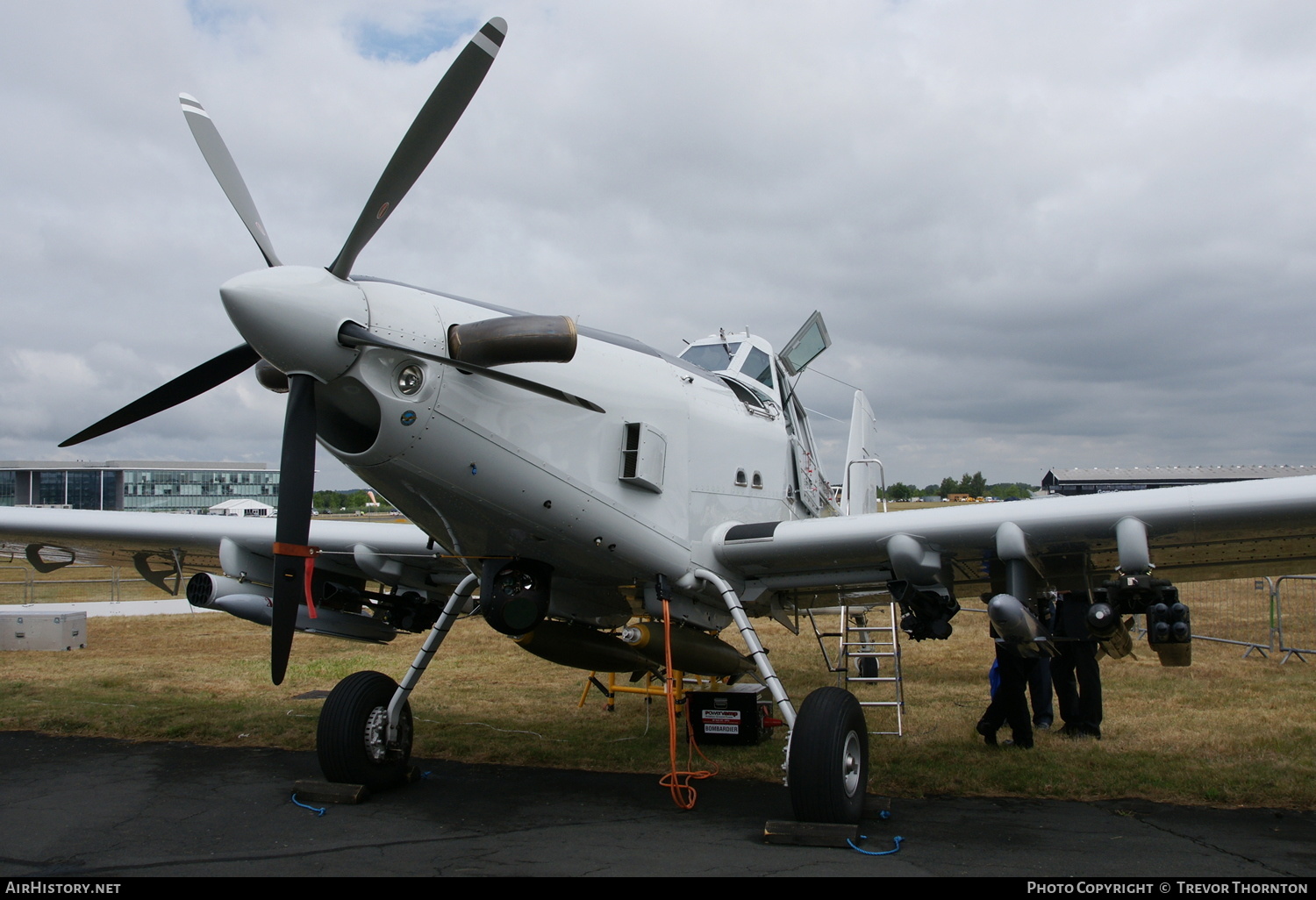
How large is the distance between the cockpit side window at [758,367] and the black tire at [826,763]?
139 inches

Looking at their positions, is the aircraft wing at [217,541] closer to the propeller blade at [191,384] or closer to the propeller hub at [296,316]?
the propeller blade at [191,384]

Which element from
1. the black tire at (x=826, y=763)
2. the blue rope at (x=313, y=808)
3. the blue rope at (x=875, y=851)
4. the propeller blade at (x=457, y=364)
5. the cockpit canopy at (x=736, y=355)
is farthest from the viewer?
the cockpit canopy at (x=736, y=355)

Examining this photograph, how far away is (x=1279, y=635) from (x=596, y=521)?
1227 cm

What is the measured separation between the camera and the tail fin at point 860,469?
36.1 feet

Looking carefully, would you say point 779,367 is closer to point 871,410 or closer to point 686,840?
point 871,410

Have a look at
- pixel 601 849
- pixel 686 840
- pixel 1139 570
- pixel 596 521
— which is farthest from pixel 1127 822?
pixel 596 521

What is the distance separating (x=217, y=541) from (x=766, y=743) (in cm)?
568

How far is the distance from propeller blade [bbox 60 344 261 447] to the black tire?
435cm

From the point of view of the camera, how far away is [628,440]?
604 cm

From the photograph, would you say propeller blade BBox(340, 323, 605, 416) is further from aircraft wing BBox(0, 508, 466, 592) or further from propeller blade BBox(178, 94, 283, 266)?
aircraft wing BBox(0, 508, 466, 592)

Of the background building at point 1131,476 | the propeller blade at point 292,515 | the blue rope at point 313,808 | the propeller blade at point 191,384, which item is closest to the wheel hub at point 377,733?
the blue rope at point 313,808

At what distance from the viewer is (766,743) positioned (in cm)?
862

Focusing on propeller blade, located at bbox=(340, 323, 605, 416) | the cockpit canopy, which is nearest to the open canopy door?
the cockpit canopy

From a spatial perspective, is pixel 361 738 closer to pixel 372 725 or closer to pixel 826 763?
pixel 372 725
